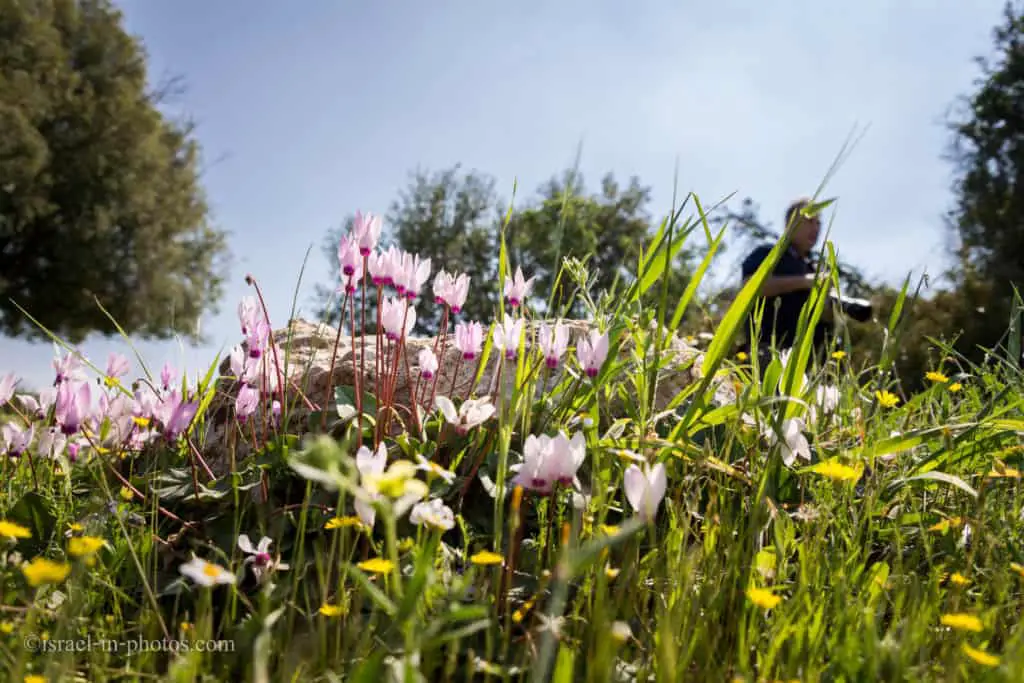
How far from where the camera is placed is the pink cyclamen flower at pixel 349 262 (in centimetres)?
188

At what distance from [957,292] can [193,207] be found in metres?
21.5

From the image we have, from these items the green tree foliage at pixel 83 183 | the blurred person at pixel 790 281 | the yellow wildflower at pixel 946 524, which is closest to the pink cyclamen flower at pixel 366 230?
the yellow wildflower at pixel 946 524

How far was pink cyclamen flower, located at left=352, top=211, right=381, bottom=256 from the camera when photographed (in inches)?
72.6

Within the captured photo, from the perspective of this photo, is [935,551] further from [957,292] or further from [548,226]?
[548,226]

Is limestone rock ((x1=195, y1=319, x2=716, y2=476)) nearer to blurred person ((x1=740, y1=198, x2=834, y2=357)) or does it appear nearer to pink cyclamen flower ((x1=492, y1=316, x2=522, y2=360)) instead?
pink cyclamen flower ((x1=492, y1=316, x2=522, y2=360))

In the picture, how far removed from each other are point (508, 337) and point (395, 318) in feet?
1.03

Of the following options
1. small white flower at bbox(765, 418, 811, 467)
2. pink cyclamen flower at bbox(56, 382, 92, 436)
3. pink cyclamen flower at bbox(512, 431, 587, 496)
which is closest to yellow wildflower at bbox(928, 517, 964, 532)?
small white flower at bbox(765, 418, 811, 467)

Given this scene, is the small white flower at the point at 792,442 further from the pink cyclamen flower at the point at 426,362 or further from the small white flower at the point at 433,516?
the pink cyclamen flower at the point at 426,362

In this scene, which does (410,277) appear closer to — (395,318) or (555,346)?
(395,318)

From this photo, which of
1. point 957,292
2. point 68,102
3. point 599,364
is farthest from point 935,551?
point 68,102

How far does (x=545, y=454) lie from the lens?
4.88 feet

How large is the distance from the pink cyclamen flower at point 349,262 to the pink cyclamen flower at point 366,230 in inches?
0.9

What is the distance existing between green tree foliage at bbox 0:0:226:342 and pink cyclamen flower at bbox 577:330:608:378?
62.5ft

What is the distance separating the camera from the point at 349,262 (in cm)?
191
